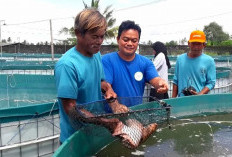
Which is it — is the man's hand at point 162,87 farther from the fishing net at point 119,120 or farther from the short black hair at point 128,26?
the short black hair at point 128,26

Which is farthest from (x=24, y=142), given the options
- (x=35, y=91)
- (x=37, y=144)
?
(x=35, y=91)

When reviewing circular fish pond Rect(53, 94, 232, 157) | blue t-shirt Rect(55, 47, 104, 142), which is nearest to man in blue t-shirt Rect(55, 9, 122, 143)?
blue t-shirt Rect(55, 47, 104, 142)

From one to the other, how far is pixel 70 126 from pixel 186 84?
177 centimetres

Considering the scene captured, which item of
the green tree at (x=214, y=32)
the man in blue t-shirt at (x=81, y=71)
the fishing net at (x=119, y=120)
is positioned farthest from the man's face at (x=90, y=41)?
the green tree at (x=214, y=32)

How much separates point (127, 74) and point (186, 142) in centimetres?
63

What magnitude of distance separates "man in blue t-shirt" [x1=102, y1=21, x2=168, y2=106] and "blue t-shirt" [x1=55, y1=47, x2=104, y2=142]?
494 millimetres

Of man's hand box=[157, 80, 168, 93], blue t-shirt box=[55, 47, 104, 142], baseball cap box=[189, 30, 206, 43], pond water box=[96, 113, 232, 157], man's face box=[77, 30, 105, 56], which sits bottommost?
pond water box=[96, 113, 232, 157]

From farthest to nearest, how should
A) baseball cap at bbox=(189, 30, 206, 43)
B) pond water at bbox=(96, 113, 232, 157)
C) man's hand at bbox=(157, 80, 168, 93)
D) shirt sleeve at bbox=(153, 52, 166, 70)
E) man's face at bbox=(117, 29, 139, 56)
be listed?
shirt sleeve at bbox=(153, 52, 166, 70), baseball cap at bbox=(189, 30, 206, 43), man's face at bbox=(117, 29, 139, 56), man's hand at bbox=(157, 80, 168, 93), pond water at bbox=(96, 113, 232, 157)

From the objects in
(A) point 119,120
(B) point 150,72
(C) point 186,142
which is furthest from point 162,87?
(A) point 119,120

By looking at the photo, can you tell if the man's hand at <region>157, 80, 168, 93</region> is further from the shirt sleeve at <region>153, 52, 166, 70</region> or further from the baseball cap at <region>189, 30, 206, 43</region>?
the shirt sleeve at <region>153, 52, 166, 70</region>

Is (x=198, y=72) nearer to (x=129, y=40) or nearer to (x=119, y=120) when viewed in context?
(x=129, y=40)

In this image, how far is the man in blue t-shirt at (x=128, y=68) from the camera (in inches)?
82.5

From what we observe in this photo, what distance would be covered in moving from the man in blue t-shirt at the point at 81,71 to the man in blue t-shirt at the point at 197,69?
5.29 feet

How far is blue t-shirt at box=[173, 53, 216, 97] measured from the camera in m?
2.88
